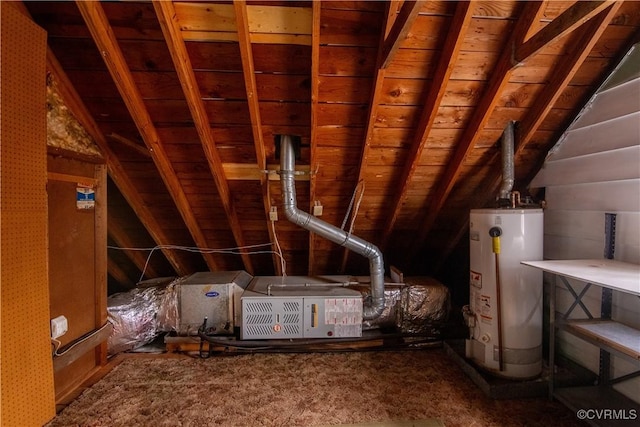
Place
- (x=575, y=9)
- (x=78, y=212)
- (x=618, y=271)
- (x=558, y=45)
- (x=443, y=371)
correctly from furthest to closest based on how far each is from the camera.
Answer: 1. (x=443, y=371)
2. (x=78, y=212)
3. (x=558, y=45)
4. (x=618, y=271)
5. (x=575, y=9)

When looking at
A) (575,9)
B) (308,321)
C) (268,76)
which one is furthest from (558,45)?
(308,321)

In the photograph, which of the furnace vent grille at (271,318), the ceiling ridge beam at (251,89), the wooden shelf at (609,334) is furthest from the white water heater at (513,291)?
the ceiling ridge beam at (251,89)

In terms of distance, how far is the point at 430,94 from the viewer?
1.86 m

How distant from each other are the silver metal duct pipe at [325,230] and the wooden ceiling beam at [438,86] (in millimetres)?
511

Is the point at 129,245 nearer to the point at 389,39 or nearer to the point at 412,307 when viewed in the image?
the point at 412,307

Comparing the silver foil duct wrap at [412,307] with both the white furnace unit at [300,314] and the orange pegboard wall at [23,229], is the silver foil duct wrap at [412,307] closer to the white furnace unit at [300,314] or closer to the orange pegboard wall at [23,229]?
the white furnace unit at [300,314]

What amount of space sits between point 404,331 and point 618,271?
1.64 meters

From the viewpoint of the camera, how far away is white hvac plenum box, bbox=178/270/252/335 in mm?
2523

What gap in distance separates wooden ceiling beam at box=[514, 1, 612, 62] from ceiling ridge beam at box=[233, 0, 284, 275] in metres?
1.46

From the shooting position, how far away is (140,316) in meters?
2.53

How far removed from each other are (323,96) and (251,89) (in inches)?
18.2

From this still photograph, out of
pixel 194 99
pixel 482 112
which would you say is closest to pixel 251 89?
pixel 194 99

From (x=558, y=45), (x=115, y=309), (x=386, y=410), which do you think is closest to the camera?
(x=558, y=45)

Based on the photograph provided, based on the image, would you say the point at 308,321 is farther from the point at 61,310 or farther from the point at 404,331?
the point at 61,310
